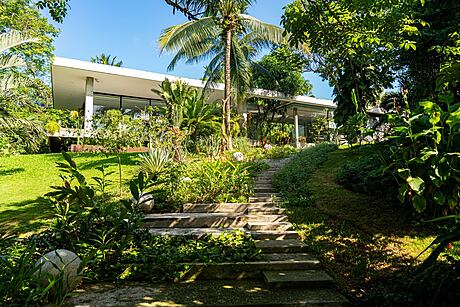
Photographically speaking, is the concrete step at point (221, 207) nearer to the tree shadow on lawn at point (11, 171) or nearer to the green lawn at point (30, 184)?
the green lawn at point (30, 184)

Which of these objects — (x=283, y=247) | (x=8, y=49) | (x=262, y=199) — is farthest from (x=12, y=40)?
(x=283, y=247)

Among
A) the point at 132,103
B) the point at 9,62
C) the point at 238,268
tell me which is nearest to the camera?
the point at 238,268

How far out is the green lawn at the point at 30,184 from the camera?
5332mm

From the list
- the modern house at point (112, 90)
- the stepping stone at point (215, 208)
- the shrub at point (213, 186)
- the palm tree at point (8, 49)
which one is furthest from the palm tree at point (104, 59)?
the stepping stone at point (215, 208)

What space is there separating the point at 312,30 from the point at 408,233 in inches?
119

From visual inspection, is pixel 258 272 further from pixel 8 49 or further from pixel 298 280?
pixel 8 49

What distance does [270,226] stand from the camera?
486cm

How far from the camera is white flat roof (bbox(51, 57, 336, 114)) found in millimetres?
14617

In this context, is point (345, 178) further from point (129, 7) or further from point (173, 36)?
point (173, 36)

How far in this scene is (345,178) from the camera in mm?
6230

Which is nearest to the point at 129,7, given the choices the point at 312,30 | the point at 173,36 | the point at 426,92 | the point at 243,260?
the point at 312,30

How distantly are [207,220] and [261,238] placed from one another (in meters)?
1.04

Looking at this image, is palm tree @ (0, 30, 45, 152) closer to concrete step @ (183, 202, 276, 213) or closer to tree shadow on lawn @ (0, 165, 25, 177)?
tree shadow on lawn @ (0, 165, 25, 177)

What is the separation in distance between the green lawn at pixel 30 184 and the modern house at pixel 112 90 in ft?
12.4
